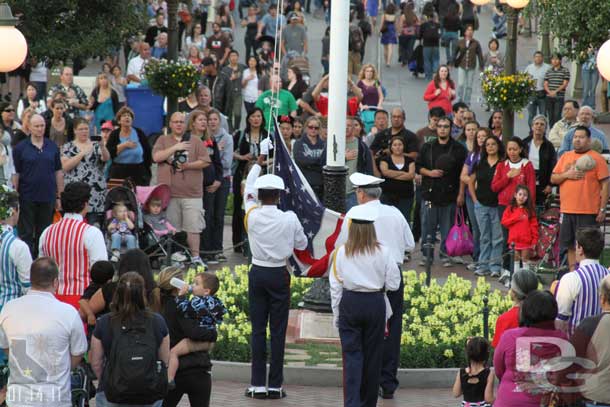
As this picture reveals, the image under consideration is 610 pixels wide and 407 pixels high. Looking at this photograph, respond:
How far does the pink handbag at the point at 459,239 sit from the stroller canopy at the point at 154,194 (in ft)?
11.7

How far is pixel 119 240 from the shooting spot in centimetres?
1605

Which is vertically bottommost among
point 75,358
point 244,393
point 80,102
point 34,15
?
point 244,393

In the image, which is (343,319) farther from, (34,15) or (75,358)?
(34,15)

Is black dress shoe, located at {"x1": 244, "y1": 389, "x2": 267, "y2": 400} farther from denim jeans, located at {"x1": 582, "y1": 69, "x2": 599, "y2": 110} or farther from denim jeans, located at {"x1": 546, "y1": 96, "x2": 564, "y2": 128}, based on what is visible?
denim jeans, located at {"x1": 582, "y1": 69, "x2": 599, "y2": 110}

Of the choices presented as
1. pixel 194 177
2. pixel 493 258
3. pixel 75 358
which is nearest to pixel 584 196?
pixel 493 258

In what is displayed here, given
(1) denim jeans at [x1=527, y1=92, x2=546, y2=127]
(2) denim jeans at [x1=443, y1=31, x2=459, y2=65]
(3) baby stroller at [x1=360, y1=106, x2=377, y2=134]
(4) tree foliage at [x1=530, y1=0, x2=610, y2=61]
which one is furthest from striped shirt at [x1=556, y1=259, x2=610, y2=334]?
(2) denim jeans at [x1=443, y1=31, x2=459, y2=65]

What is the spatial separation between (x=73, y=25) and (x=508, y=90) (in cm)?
742

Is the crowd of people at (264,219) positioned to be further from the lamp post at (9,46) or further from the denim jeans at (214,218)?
the lamp post at (9,46)

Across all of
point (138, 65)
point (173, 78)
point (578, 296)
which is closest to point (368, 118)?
point (173, 78)

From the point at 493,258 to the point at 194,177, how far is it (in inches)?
147

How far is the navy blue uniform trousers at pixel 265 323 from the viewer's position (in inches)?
462

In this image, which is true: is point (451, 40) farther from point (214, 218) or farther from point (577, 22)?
point (214, 218)

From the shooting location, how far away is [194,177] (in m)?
16.9

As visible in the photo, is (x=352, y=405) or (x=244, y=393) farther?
(x=244, y=393)
